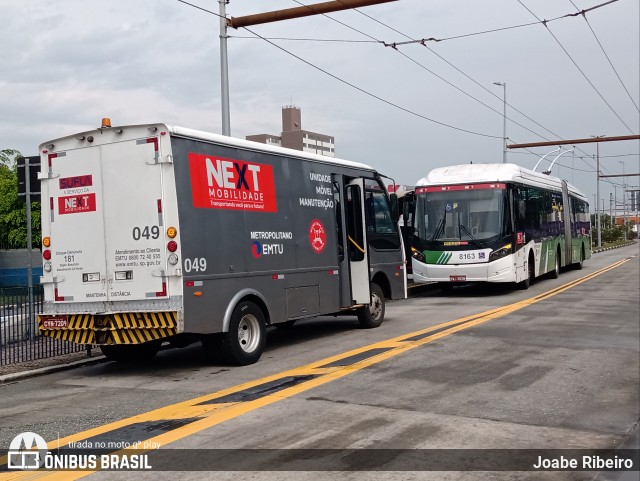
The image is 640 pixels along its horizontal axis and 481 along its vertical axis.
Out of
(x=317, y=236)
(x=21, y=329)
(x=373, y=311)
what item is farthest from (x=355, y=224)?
(x=21, y=329)

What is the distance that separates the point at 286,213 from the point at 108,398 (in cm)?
418

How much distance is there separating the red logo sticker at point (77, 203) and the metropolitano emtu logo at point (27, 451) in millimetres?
3801

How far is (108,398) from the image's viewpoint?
8.25 m

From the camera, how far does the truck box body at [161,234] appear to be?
30.1 ft

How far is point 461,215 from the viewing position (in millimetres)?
20516

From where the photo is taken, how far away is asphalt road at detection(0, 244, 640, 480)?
5762mm

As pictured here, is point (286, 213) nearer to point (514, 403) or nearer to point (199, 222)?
point (199, 222)

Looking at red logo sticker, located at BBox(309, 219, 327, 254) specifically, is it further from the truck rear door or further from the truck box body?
the truck rear door

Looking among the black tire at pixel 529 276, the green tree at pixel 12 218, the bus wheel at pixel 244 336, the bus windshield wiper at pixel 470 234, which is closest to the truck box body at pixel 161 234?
the bus wheel at pixel 244 336

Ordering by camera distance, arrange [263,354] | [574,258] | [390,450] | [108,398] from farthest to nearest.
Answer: [574,258] < [263,354] < [108,398] < [390,450]

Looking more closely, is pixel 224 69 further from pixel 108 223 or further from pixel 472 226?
pixel 472 226

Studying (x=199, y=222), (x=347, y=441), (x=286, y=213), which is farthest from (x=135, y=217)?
(x=347, y=441)

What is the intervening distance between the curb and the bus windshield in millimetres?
11541

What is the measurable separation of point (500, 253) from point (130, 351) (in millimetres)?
12088
